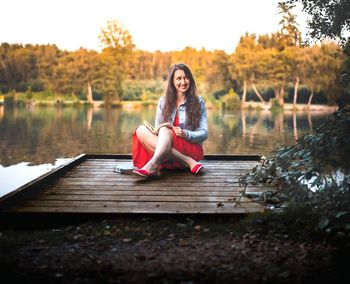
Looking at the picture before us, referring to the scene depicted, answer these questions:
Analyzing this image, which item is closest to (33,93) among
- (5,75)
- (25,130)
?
(5,75)

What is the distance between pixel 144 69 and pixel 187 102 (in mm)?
24681

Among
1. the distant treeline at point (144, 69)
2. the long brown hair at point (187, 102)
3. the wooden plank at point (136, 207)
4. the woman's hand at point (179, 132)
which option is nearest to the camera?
the wooden plank at point (136, 207)

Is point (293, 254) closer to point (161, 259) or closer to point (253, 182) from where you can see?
point (161, 259)

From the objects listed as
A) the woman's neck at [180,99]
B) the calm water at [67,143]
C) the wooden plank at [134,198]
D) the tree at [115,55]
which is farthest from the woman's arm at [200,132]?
the tree at [115,55]

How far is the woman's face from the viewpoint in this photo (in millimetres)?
3857

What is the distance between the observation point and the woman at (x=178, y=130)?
3656mm

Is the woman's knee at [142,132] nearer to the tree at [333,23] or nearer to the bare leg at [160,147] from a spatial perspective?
the bare leg at [160,147]

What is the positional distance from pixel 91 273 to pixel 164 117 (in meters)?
2.25

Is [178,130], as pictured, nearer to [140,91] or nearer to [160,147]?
[160,147]

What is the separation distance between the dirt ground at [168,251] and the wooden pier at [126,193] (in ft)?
0.34

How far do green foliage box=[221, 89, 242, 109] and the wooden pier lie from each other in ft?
74.1

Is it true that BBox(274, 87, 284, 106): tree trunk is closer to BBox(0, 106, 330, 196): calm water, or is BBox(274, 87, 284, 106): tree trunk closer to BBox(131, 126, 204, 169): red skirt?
BBox(0, 106, 330, 196): calm water

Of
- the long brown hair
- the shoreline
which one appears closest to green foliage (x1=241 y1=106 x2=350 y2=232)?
the long brown hair

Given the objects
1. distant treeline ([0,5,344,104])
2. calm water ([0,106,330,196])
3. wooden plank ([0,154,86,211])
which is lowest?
calm water ([0,106,330,196])
